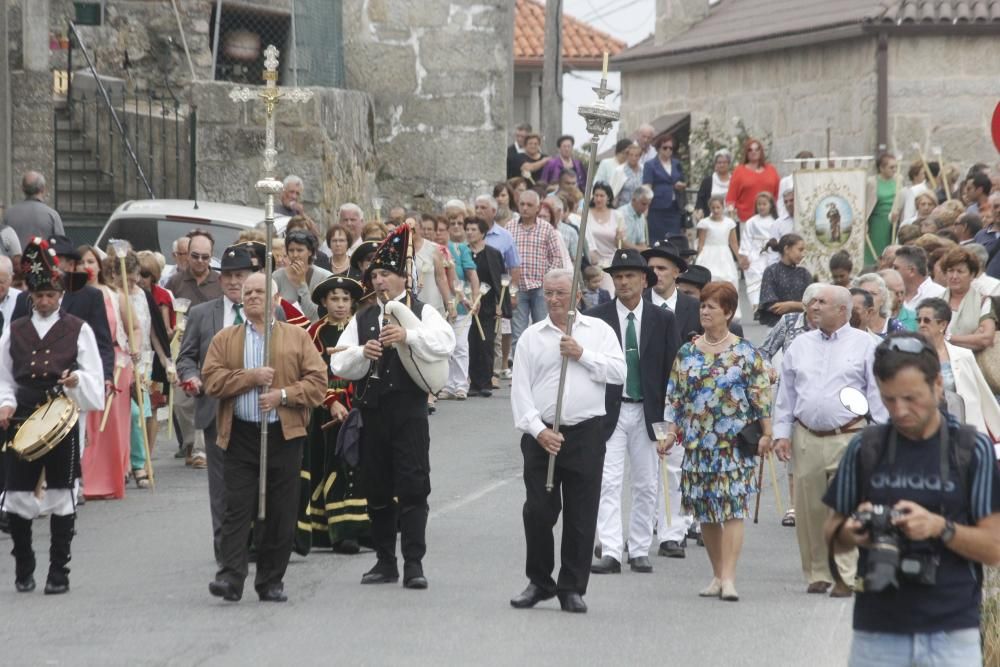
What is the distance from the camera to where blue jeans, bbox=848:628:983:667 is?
5.82 metres

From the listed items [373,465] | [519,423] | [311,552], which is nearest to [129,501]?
[311,552]

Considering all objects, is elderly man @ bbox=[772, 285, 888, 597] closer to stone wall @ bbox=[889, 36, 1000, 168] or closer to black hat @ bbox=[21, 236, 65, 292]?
black hat @ bbox=[21, 236, 65, 292]

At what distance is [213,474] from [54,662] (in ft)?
7.59

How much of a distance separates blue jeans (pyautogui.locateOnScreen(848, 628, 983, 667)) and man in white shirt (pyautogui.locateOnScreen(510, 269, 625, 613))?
4105 millimetres

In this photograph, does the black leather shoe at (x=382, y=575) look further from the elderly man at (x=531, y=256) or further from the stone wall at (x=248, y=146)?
the stone wall at (x=248, y=146)

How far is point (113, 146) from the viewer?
→ 25250mm

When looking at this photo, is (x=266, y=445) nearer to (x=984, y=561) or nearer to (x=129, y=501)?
(x=129, y=501)

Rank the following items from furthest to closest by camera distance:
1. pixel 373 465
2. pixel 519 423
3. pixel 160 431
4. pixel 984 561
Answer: pixel 160 431 → pixel 373 465 → pixel 519 423 → pixel 984 561

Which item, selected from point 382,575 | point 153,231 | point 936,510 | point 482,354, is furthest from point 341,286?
point 482,354

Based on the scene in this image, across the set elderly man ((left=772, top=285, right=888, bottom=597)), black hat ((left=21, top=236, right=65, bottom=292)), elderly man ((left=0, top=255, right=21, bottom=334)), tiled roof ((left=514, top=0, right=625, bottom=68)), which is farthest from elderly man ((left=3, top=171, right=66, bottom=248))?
tiled roof ((left=514, top=0, right=625, bottom=68))

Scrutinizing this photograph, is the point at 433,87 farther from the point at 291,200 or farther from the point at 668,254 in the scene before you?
the point at 668,254

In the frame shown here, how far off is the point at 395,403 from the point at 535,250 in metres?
9.71

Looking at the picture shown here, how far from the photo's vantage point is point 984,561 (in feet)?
19.0

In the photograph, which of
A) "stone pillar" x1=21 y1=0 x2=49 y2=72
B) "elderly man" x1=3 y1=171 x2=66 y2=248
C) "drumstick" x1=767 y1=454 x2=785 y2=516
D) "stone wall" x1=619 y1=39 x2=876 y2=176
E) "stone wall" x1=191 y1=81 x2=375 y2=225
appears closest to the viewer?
"drumstick" x1=767 y1=454 x2=785 y2=516
